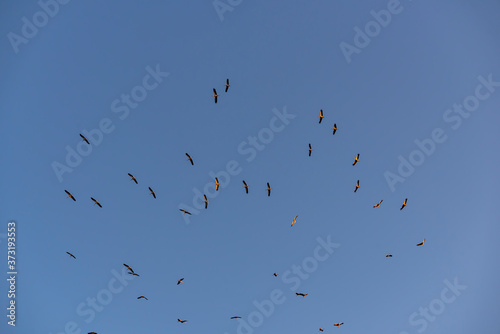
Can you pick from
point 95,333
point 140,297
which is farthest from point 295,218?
point 95,333

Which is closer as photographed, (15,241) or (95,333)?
(95,333)

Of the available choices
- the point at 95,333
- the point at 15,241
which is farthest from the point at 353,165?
the point at 15,241

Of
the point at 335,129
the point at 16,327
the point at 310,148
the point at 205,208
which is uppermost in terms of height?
the point at 335,129

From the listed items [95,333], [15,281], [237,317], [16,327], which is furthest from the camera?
[16,327]

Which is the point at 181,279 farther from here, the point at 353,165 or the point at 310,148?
the point at 353,165

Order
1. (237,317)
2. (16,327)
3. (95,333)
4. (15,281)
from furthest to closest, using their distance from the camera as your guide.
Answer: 1. (16,327)
2. (15,281)
3. (237,317)
4. (95,333)

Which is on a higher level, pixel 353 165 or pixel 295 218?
pixel 353 165

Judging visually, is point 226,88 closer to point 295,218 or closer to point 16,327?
point 295,218

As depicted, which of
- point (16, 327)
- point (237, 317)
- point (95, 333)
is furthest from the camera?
point (16, 327)

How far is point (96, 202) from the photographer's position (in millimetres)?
29656

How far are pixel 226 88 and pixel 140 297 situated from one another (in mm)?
31207

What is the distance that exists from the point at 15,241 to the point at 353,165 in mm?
50156

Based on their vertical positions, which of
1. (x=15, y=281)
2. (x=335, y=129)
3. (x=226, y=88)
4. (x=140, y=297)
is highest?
(x=226, y=88)

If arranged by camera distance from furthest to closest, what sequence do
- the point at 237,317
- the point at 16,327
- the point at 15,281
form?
1. the point at 16,327
2. the point at 15,281
3. the point at 237,317
